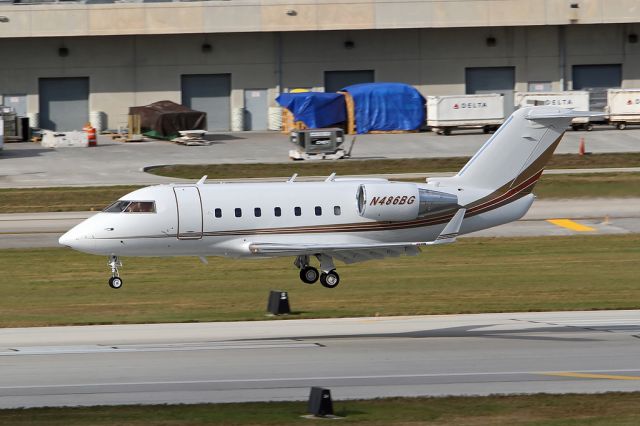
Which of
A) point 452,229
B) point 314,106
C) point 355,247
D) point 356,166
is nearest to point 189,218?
point 355,247

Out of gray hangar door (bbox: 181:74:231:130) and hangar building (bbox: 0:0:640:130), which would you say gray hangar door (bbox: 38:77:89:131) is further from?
gray hangar door (bbox: 181:74:231:130)

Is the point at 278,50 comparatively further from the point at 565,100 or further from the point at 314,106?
the point at 565,100

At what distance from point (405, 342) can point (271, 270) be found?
18.0 m

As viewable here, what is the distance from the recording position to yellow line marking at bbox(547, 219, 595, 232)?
65312mm

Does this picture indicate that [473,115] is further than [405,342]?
Yes

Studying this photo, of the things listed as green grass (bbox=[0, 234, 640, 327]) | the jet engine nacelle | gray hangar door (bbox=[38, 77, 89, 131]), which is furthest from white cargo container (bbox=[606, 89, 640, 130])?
the jet engine nacelle

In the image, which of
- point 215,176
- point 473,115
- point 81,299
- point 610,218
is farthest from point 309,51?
point 81,299

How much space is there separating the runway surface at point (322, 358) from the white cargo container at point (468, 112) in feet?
168

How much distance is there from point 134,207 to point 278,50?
2521 inches

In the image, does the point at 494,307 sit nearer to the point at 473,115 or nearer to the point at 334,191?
the point at 334,191

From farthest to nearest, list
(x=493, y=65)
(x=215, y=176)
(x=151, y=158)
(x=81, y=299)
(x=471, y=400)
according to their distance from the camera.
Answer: (x=493, y=65) → (x=151, y=158) → (x=215, y=176) → (x=81, y=299) → (x=471, y=400)

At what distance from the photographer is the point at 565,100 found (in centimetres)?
9406

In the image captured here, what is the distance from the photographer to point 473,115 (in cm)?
9406

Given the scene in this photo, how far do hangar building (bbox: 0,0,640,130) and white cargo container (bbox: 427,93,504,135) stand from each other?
273 inches
